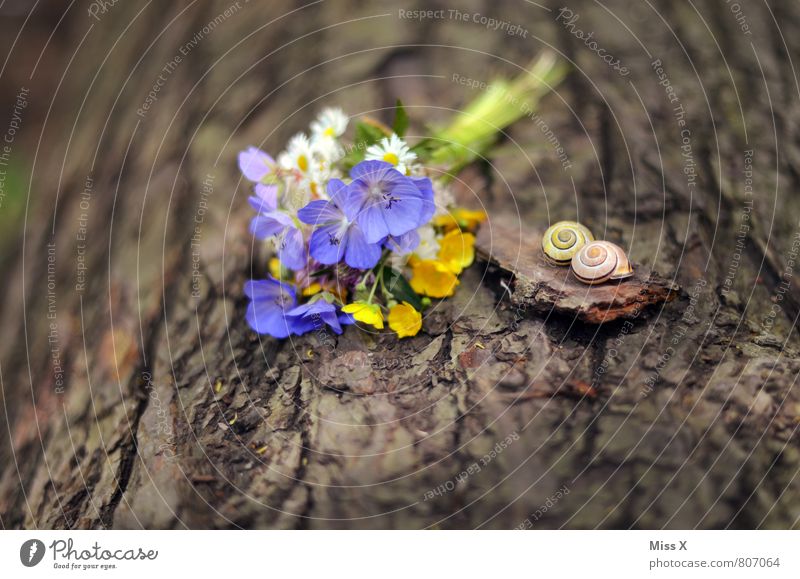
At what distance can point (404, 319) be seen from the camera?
167 centimetres

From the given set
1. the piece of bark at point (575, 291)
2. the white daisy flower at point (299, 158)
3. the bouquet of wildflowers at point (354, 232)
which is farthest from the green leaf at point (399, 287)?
the white daisy flower at point (299, 158)

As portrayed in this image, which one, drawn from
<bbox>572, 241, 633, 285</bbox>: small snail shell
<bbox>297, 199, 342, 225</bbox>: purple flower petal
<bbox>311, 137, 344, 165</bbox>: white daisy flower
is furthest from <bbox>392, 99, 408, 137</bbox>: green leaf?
<bbox>572, 241, 633, 285</bbox>: small snail shell

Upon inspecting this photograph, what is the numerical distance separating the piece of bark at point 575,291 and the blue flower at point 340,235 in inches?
13.2

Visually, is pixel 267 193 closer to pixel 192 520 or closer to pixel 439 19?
pixel 192 520

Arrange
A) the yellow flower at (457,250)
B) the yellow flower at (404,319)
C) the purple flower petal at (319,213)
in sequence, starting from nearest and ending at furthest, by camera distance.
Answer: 1. the purple flower petal at (319,213)
2. the yellow flower at (404,319)
3. the yellow flower at (457,250)

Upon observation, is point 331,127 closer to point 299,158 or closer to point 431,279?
point 299,158

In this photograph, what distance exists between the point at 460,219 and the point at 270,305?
0.54 meters

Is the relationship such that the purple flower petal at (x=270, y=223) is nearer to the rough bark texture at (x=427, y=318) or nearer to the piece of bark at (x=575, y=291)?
the rough bark texture at (x=427, y=318)

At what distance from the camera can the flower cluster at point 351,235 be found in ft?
5.19

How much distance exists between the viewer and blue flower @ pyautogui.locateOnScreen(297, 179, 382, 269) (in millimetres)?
1585

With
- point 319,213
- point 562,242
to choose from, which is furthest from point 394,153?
point 562,242

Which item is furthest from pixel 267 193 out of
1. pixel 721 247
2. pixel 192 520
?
pixel 721 247
